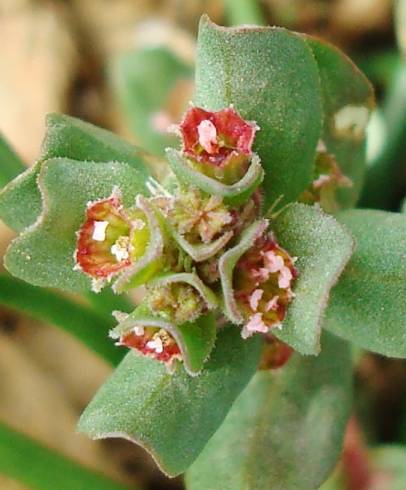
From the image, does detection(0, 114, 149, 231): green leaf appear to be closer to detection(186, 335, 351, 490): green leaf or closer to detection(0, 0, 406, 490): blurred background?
detection(186, 335, 351, 490): green leaf

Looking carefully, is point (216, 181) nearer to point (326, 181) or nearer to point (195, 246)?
point (195, 246)

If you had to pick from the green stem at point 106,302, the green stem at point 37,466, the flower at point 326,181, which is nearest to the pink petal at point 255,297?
the flower at point 326,181

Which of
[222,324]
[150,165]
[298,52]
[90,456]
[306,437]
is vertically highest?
[298,52]

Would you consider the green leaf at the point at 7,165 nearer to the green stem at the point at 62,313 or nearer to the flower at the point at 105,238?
the green stem at the point at 62,313

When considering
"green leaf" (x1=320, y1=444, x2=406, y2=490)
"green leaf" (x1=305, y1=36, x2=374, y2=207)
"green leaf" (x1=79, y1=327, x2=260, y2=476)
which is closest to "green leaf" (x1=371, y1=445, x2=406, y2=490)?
"green leaf" (x1=320, y1=444, x2=406, y2=490)

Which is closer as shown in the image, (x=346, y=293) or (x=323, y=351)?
(x=346, y=293)

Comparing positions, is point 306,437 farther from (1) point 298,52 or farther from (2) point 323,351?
(1) point 298,52

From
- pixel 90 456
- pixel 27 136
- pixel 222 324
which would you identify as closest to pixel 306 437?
pixel 222 324
